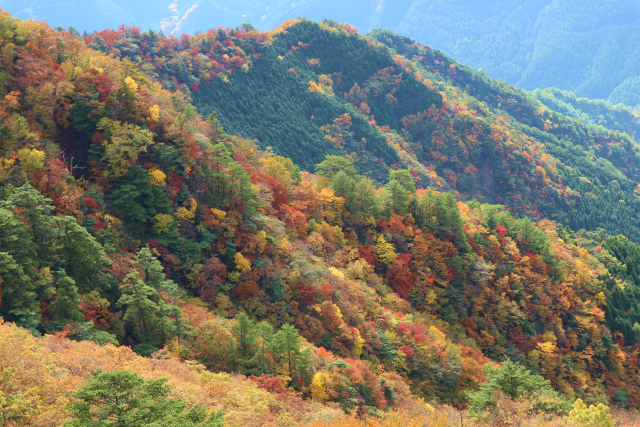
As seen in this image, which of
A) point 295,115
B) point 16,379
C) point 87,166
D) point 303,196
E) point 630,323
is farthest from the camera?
point 295,115

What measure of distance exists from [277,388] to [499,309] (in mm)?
68467

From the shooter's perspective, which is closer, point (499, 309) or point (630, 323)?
point (499, 309)

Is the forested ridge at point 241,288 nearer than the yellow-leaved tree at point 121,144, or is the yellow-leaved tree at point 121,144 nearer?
the forested ridge at point 241,288

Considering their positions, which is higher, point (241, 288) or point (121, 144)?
point (121, 144)

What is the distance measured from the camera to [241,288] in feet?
214

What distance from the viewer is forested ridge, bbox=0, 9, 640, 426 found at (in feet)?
131

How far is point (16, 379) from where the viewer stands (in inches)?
1161

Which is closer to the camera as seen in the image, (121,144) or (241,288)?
(121,144)

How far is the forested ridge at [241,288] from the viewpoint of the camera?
39.9 metres

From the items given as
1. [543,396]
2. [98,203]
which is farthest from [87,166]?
[543,396]

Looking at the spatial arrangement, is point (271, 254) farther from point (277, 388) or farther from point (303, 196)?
point (277, 388)

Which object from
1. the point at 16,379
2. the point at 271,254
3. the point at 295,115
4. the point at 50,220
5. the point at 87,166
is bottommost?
the point at 16,379

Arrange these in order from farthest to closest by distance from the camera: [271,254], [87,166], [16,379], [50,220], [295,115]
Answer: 1. [295,115]
2. [271,254]
3. [87,166]
4. [50,220]
5. [16,379]

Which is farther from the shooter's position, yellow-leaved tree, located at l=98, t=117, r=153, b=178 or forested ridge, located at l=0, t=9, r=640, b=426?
yellow-leaved tree, located at l=98, t=117, r=153, b=178
